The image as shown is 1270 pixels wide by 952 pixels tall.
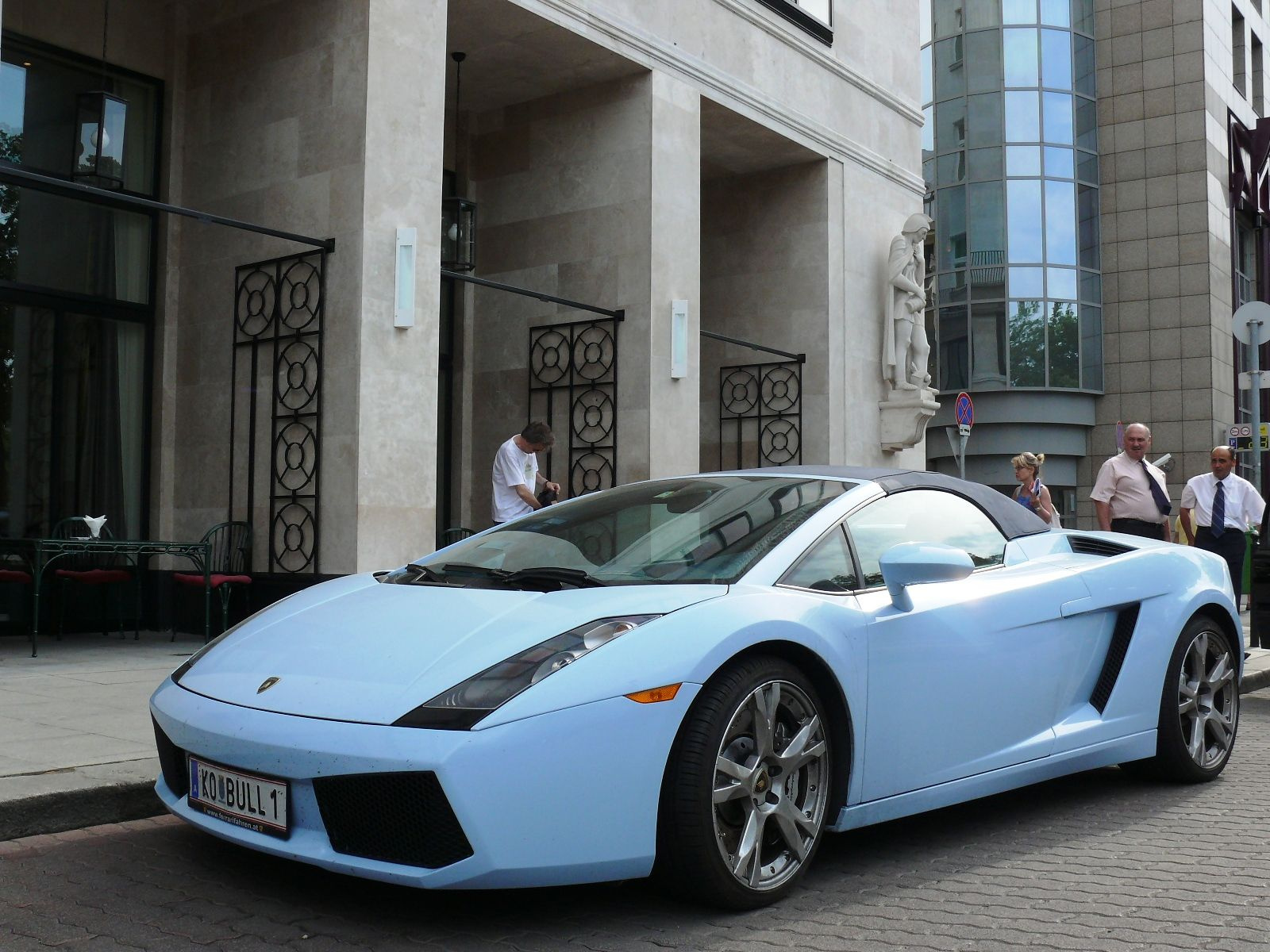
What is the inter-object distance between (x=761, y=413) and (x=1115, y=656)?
1113 centimetres

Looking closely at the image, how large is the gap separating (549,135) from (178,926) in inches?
440

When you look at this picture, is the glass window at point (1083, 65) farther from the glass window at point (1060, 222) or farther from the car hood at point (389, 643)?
the car hood at point (389, 643)

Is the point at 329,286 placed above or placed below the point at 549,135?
below

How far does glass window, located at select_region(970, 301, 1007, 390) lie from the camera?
3391cm

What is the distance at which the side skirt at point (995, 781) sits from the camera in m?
3.83

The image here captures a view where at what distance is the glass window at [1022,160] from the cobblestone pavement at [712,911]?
32.1 metres

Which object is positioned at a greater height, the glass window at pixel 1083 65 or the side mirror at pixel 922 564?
the glass window at pixel 1083 65

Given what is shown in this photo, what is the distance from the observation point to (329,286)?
9.60 metres

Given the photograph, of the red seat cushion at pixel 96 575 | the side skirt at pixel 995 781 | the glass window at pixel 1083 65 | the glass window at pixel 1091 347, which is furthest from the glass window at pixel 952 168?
the side skirt at pixel 995 781

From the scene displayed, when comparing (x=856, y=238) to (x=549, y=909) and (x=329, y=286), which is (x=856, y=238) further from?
(x=549, y=909)

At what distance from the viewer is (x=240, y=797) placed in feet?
11.0

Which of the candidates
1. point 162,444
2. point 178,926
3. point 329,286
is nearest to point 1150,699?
point 178,926

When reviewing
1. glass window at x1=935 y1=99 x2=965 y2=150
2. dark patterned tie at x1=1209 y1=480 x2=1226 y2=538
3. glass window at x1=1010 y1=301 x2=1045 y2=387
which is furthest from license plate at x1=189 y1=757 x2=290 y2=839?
glass window at x1=935 y1=99 x2=965 y2=150

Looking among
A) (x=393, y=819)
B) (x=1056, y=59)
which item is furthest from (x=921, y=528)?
(x=1056, y=59)
